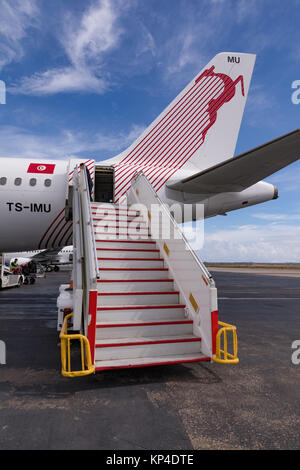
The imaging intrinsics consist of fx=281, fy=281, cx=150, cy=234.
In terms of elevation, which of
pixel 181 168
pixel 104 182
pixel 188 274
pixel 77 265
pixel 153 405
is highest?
pixel 181 168

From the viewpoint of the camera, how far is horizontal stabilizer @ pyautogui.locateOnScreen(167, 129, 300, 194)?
6582 millimetres

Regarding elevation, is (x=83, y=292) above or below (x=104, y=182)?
below

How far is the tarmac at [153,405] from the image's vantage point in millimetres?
2857

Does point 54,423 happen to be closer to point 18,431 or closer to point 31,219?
point 18,431

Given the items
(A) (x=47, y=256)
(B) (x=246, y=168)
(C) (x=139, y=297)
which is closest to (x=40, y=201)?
(C) (x=139, y=297)

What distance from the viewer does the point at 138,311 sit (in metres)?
5.12

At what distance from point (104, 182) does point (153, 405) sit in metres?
9.06

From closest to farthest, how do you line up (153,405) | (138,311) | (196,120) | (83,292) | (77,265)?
1. (153,405)
2. (83,292)
3. (138,311)
4. (77,265)
5. (196,120)

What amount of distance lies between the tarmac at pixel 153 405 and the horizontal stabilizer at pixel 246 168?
454 centimetres

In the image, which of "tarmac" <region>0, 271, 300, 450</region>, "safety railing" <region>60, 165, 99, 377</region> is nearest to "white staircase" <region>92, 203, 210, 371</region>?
"safety railing" <region>60, 165, 99, 377</region>

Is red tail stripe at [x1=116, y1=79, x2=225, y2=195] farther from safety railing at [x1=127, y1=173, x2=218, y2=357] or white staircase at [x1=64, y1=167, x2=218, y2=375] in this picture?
white staircase at [x1=64, y1=167, x2=218, y2=375]

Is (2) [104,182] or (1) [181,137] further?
(1) [181,137]

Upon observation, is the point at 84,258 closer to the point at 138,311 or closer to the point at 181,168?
the point at 138,311
